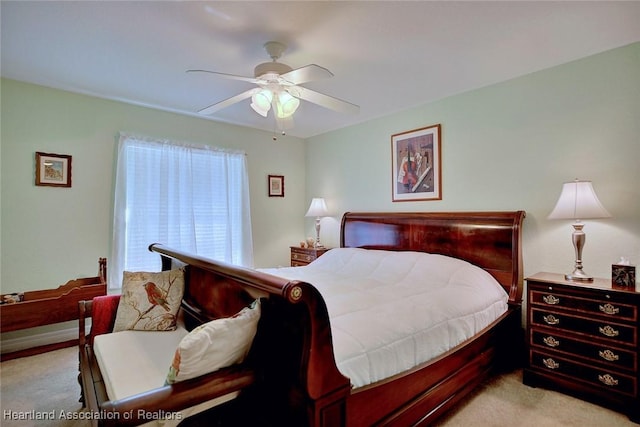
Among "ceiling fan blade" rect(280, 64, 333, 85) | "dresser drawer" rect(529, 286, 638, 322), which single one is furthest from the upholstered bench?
"dresser drawer" rect(529, 286, 638, 322)

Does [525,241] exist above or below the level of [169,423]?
above

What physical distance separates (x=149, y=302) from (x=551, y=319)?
283 cm

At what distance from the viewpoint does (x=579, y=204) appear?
2.27 metres

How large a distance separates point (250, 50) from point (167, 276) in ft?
5.82

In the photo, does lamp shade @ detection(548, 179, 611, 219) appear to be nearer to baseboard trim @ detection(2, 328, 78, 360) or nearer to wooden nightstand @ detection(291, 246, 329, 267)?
wooden nightstand @ detection(291, 246, 329, 267)

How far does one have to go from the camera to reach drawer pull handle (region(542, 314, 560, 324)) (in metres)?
2.28

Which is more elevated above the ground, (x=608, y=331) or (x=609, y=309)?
(x=609, y=309)

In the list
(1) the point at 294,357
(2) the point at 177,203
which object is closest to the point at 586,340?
(1) the point at 294,357

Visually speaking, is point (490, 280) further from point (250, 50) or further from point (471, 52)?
point (250, 50)

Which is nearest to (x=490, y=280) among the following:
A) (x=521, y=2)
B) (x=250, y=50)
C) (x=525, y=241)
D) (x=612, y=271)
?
(x=525, y=241)

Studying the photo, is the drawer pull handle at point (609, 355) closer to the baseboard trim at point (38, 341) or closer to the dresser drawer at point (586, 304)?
the dresser drawer at point (586, 304)

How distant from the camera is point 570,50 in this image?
241 centimetres

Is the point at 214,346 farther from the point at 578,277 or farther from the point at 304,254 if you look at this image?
the point at 304,254

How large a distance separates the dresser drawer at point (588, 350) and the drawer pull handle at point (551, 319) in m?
0.08
